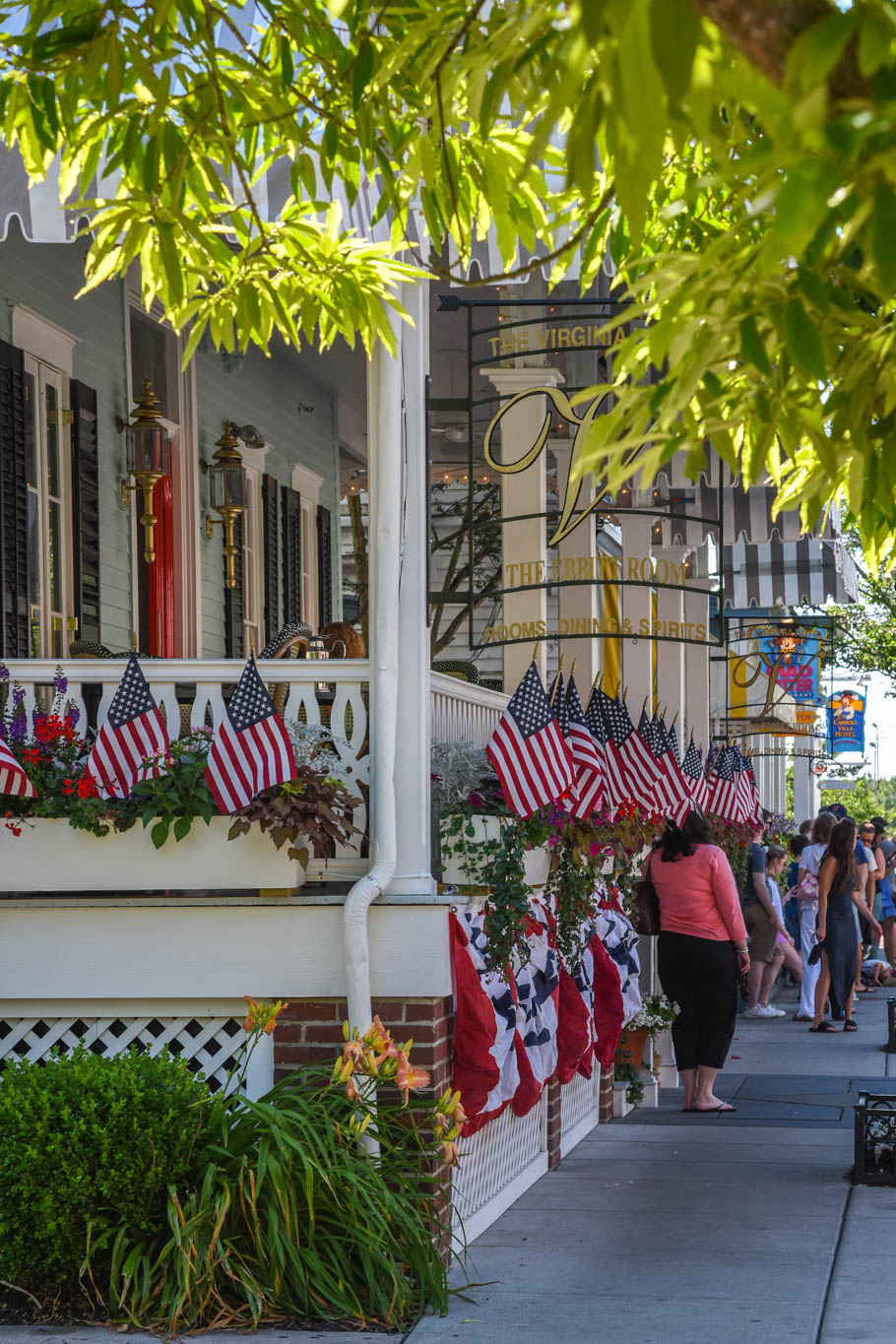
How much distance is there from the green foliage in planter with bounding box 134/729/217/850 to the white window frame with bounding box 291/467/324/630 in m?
7.79

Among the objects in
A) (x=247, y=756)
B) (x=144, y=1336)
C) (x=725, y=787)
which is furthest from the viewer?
(x=725, y=787)

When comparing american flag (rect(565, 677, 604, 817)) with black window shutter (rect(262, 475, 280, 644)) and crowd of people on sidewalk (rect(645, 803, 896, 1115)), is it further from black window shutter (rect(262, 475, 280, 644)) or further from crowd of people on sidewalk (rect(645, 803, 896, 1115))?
black window shutter (rect(262, 475, 280, 644))

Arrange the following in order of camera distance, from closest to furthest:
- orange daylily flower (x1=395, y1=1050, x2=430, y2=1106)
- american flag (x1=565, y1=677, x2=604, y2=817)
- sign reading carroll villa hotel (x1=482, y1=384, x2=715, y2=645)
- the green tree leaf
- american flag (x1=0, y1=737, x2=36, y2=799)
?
1. the green tree leaf
2. orange daylily flower (x1=395, y1=1050, x2=430, y2=1106)
3. american flag (x1=0, y1=737, x2=36, y2=799)
4. american flag (x1=565, y1=677, x2=604, y2=817)
5. sign reading carroll villa hotel (x1=482, y1=384, x2=715, y2=645)

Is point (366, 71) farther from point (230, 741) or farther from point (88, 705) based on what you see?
point (88, 705)

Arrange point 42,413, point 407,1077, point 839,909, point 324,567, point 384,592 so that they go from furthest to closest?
point 324,567, point 839,909, point 42,413, point 384,592, point 407,1077

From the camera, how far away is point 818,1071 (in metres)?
13.0

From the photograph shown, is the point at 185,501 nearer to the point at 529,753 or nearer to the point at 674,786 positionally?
the point at 674,786

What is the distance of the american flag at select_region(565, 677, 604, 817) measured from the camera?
8289mm

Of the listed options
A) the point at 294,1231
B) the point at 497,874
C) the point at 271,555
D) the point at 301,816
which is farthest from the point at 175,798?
the point at 271,555

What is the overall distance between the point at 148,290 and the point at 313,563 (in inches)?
400

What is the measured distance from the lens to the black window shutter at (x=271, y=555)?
13094 millimetres

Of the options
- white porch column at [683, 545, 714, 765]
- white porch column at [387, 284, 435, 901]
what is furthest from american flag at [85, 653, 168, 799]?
white porch column at [683, 545, 714, 765]

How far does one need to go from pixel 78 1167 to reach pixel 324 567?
978 cm

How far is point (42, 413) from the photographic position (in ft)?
30.4
